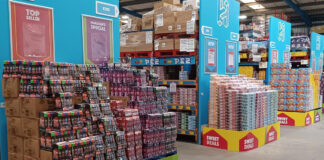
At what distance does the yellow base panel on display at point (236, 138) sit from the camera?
587 cm

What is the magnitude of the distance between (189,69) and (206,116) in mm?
1233

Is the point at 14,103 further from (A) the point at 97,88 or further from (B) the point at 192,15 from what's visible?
(B) the point at 192,15

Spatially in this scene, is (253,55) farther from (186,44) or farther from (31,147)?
(31,147)

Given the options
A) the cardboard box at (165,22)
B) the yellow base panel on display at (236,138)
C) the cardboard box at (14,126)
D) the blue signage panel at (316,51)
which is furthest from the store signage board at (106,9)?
the blue signage panel at (316,51)

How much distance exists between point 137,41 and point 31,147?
176 inches

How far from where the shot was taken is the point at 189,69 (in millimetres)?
7199

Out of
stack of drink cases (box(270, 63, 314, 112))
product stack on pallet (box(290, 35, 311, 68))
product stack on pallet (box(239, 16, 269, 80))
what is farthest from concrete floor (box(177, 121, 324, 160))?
product stack on pallet (box(290, 35, 311, 68))

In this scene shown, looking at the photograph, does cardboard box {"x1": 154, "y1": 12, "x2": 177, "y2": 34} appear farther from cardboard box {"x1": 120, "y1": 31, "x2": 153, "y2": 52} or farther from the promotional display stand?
the promotional display stand

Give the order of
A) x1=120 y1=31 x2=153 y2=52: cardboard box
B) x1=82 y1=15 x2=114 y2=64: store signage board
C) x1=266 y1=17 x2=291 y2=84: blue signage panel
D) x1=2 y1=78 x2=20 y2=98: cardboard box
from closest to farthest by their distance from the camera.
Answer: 1. x1=2 y1=78 x2=20 y2=98: cardboard box
2. x1=82 y1=15 x2=114 y2=64: store signage board
3. x1=120 y1=31 x2=153 y2=52: cardboard box
4. x1=266 y1=17 x2=291 y2=84: blue signage panel

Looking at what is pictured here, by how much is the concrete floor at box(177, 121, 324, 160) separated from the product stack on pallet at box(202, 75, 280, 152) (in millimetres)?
201

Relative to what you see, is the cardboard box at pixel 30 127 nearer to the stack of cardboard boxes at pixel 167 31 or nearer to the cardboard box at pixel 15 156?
the cardboard box at pixel 15 156

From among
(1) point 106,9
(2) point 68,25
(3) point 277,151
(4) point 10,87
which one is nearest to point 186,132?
(3) point 277,151

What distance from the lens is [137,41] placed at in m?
7.46

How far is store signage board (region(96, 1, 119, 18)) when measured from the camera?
514 centimetres
